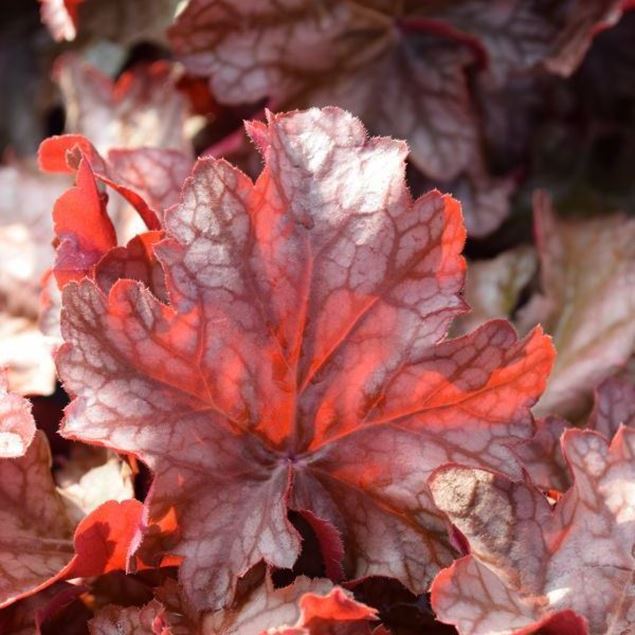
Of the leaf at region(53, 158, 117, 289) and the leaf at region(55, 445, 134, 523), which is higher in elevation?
the leaf at region(53, 158, 117, 289)

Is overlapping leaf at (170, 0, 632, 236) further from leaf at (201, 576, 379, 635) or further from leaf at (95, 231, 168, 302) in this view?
leaf at (201, 576, 379, 635)

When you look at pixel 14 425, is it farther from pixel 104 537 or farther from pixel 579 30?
pixel 579 30

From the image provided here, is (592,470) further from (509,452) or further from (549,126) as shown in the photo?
(549,126)

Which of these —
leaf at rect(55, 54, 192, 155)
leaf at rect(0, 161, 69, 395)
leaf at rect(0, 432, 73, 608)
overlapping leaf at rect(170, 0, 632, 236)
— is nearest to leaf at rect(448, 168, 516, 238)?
overlapping leaf at rect(170, 0, 632, 236)

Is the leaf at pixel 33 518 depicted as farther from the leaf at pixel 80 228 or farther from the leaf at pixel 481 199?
the leaf at pixel 481 199

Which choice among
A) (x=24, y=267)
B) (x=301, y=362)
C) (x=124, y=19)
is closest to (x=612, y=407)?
(x=301, y=362)

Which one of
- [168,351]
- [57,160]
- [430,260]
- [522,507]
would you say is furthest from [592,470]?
[57,160]
